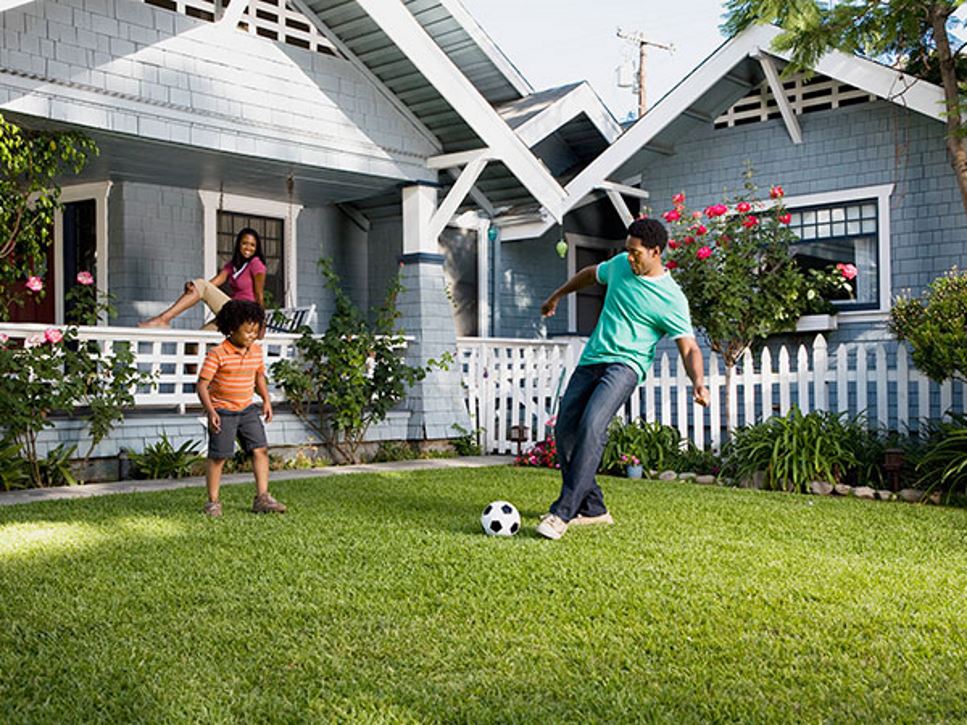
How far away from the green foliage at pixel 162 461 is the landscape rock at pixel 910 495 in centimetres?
582

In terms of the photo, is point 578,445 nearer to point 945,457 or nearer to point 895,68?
point 945,457

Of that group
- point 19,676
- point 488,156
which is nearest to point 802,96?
point 488,156

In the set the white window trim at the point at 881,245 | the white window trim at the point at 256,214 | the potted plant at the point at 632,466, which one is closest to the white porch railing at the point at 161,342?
the white window trim at the point at 256,214

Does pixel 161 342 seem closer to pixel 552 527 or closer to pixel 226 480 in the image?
pixel 226 480

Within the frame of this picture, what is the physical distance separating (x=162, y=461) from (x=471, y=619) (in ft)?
19.0

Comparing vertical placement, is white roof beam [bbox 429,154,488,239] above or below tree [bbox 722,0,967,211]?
below

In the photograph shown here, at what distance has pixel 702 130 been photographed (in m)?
13.9

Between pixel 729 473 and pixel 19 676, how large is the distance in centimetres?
683

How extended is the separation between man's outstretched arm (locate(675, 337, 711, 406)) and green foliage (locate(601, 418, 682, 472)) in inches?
133

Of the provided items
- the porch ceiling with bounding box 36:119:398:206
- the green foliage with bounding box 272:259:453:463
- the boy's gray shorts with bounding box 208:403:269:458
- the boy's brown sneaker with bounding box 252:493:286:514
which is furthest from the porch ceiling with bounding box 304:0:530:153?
the boy's brown sneaker with bounding box 252:493:286:514

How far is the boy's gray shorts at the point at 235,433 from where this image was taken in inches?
262

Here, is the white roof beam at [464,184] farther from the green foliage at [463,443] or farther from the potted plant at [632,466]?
the potted plant at [632,466]

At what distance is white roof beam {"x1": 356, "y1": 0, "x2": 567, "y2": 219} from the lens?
10.2m

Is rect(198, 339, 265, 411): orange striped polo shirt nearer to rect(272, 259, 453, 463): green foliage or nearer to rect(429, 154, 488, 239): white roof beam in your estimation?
rect(272, 259, 453, 463): green foliage
